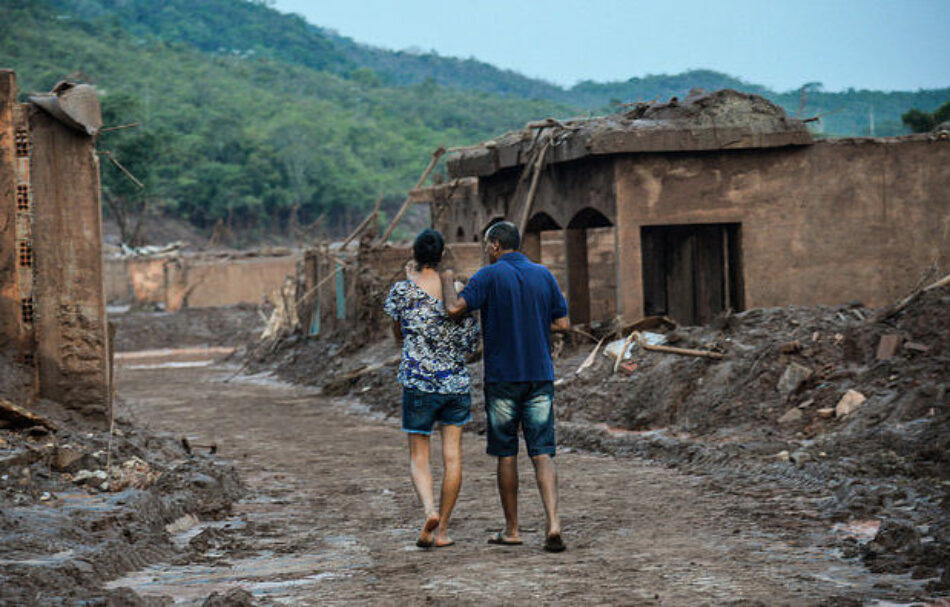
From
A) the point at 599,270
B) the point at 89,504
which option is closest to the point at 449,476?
the point at 89,504

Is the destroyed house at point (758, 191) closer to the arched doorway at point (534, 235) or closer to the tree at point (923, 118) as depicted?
the arched doorway at point (534, 235)

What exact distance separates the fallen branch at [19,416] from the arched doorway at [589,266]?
9119 millimetres

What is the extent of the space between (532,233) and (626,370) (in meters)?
5.82

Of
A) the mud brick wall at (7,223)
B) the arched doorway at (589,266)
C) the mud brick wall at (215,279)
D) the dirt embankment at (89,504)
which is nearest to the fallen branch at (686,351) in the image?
the arched doorway at (589,266)

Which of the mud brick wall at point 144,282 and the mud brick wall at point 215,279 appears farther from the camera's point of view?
the mud brick wall at point 144,282

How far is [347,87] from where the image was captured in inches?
5030

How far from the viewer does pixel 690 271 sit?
780 inches

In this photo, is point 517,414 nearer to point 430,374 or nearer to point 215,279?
point 430,374

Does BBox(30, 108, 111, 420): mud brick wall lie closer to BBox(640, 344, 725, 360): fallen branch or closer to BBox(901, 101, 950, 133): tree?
BBox(640, 344, 725, 360): fallen branch

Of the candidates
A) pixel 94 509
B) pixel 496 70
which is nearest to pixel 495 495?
pixel 94 509

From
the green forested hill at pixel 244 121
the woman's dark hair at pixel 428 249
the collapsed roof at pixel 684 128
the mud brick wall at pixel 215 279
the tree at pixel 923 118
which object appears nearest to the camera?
the woman's dark hair at pixel 428 249

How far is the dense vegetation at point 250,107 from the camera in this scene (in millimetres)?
65250

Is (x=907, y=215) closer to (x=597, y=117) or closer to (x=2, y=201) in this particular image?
(x=597, y=117)

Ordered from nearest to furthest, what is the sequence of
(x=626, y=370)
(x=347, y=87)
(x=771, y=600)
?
1. (x=771, y=600)
2. (x=626, y=370)
3. (x=347, y=87)
